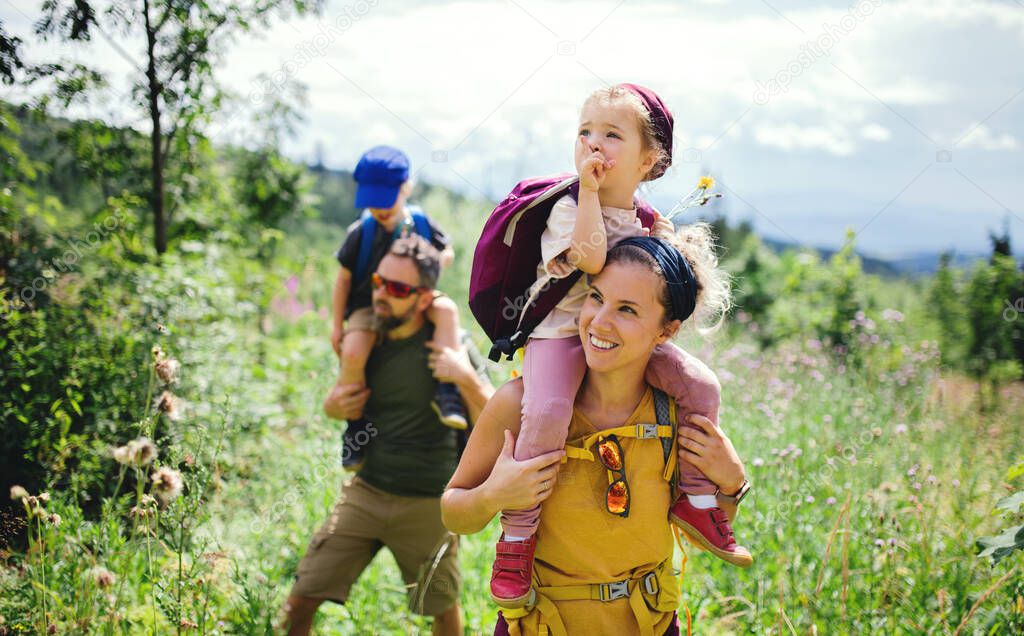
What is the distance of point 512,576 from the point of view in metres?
1.88

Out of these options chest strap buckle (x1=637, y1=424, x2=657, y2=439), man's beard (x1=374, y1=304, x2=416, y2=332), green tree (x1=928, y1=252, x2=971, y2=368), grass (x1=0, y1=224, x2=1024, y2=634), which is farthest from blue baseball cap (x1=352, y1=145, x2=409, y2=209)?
green tree (x1=928, y1=252, x2=971, y2=368)

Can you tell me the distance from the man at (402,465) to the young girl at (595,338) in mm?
1089

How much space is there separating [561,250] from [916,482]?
265cm

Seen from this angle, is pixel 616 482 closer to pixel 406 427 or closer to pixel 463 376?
pixel 463 376

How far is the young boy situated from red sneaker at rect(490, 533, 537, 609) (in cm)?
126

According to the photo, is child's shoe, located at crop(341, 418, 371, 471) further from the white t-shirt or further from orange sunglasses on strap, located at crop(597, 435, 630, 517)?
orange sunglasses on strap, located at crop(597, 435, 630, 517)

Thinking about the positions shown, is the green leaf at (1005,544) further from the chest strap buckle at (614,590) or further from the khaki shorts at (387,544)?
the khaki shorts at (387,544)

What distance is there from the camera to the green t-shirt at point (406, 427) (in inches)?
122

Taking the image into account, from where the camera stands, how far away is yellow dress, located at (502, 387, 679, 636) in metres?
1.93

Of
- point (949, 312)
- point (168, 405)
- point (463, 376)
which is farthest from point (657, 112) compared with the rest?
point (949, 312)

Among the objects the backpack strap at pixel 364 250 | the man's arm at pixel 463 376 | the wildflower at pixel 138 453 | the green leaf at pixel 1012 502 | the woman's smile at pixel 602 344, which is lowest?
the wildflower at pixel 138 453

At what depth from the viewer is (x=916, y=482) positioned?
3.45 m

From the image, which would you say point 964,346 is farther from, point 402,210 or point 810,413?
point 402,210

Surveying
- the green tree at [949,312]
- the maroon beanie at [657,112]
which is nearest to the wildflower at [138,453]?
the maroon beanie at [657,112]
